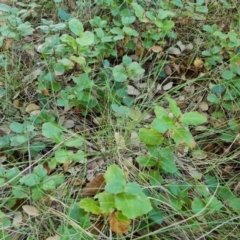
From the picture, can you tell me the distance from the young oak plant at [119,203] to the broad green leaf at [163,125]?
19 centimetres

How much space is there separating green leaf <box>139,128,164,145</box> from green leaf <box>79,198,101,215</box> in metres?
0.25

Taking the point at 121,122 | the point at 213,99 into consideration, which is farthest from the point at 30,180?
the point at 213,99

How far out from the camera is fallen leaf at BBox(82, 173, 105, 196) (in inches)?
53.2

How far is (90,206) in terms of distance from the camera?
1.20 meters

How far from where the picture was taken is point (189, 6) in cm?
199

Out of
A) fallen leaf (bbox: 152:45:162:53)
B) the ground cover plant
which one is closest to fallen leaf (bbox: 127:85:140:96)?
the ground cover plant

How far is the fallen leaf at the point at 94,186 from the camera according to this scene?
53.2 inches

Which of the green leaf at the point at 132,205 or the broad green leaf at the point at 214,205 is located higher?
the green leaf at the point at 132,205

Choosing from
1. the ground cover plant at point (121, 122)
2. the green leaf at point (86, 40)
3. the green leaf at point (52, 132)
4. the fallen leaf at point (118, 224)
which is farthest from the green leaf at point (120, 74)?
the fallen leaf at point (118, 224)

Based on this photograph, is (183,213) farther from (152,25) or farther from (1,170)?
(152,25)

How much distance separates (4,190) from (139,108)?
0.60 meters

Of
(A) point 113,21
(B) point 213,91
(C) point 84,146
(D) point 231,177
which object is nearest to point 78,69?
(A) point 113,21

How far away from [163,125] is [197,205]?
10.2 inches

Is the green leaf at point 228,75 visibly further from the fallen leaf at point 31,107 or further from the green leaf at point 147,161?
the fallen leaf at point 31,107
